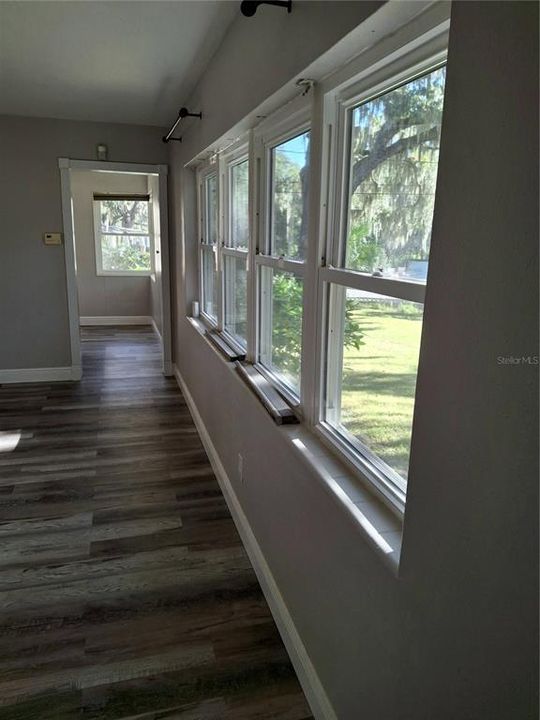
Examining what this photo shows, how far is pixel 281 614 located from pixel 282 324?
3.77ft

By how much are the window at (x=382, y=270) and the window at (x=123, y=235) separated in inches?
258

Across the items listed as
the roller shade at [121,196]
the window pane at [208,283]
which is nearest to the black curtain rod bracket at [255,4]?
the window pane at [208,283]

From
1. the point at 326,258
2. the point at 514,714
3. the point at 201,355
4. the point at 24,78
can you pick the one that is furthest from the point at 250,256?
the point at 24,78

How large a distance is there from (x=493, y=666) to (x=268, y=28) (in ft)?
6.36

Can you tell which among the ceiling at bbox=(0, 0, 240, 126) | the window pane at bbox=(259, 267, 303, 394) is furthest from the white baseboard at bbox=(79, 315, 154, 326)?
the window pane at bbox=(259, 267, 303, 394)

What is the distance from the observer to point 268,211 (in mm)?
2234

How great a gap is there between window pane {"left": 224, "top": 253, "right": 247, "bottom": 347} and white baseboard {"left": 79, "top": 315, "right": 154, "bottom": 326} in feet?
16.1

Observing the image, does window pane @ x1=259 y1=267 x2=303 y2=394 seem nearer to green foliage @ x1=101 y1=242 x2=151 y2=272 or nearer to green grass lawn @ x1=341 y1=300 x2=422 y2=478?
green grass lawn @ x1=341 y1=300 x2=422 y2=478

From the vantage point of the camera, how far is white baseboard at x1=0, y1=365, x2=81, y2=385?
4.98 metres

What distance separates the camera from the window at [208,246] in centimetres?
375

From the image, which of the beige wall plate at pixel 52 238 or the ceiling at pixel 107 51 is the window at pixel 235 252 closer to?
the ceiling at pixel 107 51

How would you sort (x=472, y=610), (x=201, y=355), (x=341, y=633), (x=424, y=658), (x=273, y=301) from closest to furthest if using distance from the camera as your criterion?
(x=472, y=610)
(x=424, y=658)
(x=341, y=633)
(x=273, y=301)
(x=201, y=355)

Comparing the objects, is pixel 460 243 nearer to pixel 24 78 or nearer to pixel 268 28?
pixel 268 28

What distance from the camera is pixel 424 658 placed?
975mm
